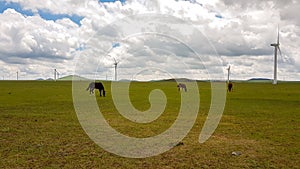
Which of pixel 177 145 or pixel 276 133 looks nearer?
pixel 177 145

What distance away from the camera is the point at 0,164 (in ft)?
28.5

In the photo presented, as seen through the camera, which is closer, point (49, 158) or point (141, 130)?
point (49, 158)

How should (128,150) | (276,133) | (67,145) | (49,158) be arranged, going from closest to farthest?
(49,158) < (128,150) < (67,145) < (276,133)

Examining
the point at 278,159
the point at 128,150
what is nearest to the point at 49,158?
the point at 128,150

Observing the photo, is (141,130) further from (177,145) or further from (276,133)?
(276,133)

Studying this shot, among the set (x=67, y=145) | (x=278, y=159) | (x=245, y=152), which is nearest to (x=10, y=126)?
(x=67, y=145)

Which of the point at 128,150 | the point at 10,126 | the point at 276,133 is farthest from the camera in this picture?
the point at 10,126

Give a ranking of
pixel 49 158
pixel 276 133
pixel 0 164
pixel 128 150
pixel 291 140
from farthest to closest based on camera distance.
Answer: pixel 276 133
pixel 291 140
pixel 128 150
pixel 49 158
pixel 0 164

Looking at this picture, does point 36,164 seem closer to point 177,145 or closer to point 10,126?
point 177,145

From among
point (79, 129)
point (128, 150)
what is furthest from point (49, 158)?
point (79, 129)

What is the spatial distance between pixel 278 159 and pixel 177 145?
3.31 metres

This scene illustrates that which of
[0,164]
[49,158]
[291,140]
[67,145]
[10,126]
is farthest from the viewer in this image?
[10,126]

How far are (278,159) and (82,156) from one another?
19.0 ft

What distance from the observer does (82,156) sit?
31.6 feet
